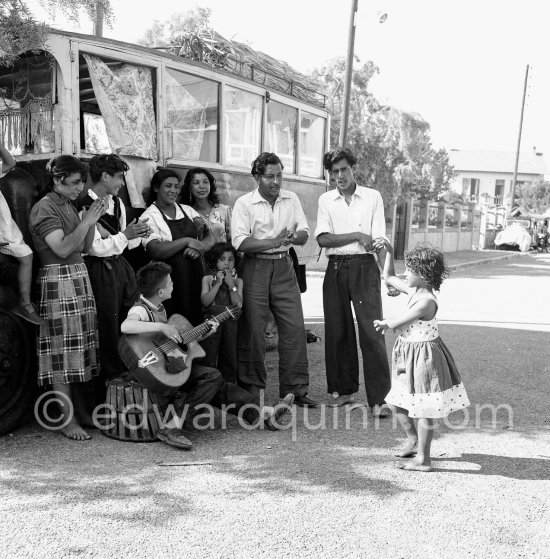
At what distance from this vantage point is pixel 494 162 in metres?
74.6

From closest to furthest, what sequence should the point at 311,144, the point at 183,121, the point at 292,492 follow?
the point at 292,492, the point at 183,121, the point at 311,144

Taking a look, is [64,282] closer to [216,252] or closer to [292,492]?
[216,252]

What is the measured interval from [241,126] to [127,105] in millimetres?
1578

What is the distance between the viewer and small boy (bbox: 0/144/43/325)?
13.8ft

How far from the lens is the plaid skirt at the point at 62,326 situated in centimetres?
430

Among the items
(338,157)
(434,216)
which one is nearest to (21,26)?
(338,157)

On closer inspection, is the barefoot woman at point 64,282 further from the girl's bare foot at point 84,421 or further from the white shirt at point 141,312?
the white shirt at point 141,312

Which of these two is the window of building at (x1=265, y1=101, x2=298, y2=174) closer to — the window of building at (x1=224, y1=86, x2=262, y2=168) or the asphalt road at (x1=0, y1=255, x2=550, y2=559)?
the window of building at (x1=224, y1=86, x2=262, y2=168)

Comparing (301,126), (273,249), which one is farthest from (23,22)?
(301,126)

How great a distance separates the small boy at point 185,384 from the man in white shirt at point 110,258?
Answer: 274mm

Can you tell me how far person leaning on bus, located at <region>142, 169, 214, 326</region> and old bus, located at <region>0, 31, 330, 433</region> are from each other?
11.9 inches

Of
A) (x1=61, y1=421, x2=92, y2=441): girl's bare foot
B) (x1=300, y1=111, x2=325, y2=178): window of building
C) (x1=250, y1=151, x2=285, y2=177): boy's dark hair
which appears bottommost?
Answer: (x1=61, y1=421, x2=92, y2=441): girl's bare foot

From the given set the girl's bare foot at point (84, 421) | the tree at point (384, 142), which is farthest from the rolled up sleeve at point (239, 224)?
the tree at point (384, 142)

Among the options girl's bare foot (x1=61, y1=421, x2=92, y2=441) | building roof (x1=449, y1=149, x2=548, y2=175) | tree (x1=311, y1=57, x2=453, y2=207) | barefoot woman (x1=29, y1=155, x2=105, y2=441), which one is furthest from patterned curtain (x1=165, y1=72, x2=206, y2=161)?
building roof (x1=449, y1=149, x2=548, y2=175)
